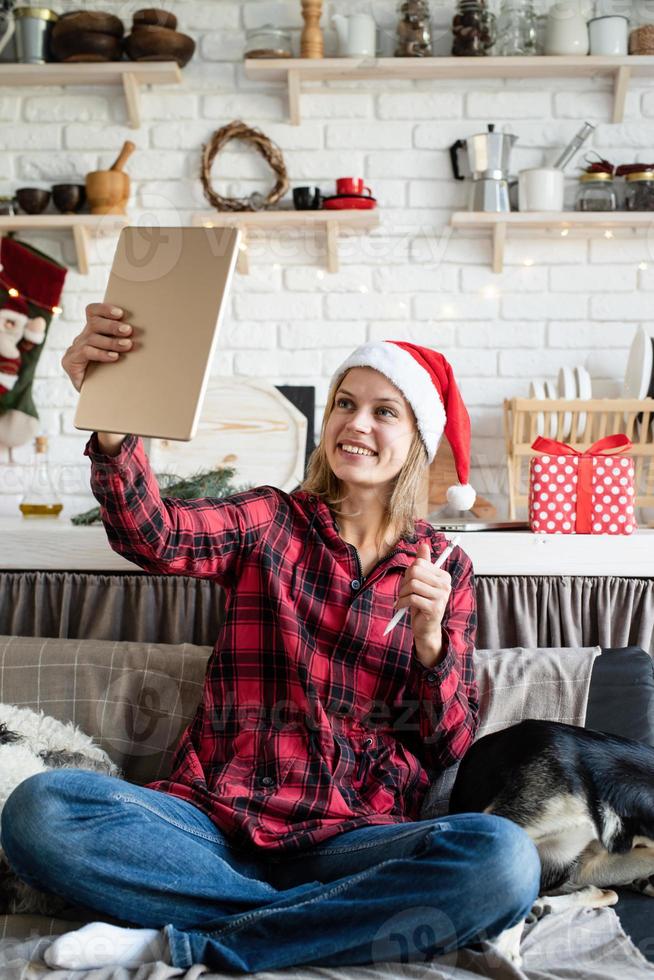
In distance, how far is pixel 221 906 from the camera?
1261 millimetres

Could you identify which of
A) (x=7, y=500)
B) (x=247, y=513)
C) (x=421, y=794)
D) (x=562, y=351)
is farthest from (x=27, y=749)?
(x=562, y=351)

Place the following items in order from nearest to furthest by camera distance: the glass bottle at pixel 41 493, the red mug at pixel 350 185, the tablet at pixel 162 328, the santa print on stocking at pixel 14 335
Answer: the tablet at pixel 162 328
the glass bottle at pixel 41 493
the red mug at pixel 350 185
the santa print on stocking at pixel 14 335

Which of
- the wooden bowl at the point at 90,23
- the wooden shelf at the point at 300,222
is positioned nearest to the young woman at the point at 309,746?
the wooden shelf at the point at 300,222

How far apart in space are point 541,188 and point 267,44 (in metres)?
0.79

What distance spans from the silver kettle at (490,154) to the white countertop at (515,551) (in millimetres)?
1167

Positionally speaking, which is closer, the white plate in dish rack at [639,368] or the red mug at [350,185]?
the white plate in dish rack at [639,368]

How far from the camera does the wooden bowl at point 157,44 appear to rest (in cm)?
277

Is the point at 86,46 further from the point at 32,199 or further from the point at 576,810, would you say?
the point at 576,810

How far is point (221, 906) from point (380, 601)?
481mm

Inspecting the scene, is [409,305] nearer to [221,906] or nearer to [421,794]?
[421,794]

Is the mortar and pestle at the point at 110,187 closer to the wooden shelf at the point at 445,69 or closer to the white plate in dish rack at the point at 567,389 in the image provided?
the wooden shelf at the point at 445,69

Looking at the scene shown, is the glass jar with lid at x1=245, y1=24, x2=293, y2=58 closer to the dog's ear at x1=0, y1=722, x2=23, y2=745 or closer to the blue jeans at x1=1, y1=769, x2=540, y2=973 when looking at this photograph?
the dog's ear at x1=0, y1=722, x2=23, y2=745

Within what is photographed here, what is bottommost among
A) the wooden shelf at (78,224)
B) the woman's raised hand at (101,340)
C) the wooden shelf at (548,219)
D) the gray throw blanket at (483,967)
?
the gray throw blanket at (483,967)

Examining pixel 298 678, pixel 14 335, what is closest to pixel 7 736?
pixel 298 678
